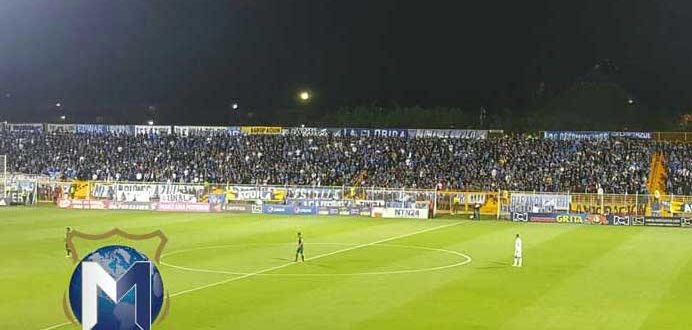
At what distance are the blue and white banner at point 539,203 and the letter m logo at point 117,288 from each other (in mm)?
48860

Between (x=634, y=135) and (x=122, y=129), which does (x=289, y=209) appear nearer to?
(x=122, y=129)

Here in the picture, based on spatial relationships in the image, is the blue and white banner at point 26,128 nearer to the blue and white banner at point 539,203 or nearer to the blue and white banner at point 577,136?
the blue and white banner at point 577,136

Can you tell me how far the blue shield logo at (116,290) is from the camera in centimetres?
645

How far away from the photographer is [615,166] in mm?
61000

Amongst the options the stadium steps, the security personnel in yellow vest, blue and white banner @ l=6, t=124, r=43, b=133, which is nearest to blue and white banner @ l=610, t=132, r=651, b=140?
the security personnel in yellow vest

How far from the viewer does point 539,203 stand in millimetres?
53781

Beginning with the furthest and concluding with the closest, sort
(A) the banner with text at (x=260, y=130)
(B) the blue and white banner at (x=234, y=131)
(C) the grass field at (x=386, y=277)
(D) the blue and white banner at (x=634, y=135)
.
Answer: (B) the blue and white banner at (x=234, y=131) < (A) the banner with text at (x=260, y=130) < (D) the blue and white banner at (x=634, y=135) < (C) the grass field at (x=386, y=277)

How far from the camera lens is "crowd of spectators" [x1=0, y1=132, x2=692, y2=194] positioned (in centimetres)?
6056

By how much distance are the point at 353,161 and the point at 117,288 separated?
60334mm

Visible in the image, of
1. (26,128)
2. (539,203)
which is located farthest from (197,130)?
(539,203)

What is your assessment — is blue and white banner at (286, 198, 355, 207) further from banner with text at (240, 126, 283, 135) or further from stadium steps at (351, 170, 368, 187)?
banner with text at (240, 126, 283, 135)

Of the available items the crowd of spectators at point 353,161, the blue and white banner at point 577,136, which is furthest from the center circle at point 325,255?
the blue and white banner at point 577,136

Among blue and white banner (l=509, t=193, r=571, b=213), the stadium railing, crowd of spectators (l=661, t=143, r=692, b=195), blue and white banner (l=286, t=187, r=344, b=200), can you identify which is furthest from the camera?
crowd of spectators (l=661, t=143, r=692, b=195)

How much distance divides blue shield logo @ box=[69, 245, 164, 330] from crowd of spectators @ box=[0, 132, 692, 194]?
52945 millimetres
